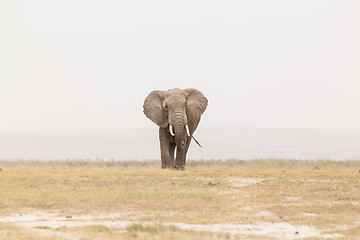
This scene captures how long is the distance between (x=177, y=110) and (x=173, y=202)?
38.9 feet

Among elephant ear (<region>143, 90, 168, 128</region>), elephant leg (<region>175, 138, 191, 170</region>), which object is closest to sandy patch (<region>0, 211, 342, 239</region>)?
elephant leg (<region>175, 138, 191, 170</region>)

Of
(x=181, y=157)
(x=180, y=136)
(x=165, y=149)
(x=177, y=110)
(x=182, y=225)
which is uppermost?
(x=177, y=110)

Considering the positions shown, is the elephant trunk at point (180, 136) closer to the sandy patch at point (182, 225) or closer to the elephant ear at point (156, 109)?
the elephant ear at point (156, 109)

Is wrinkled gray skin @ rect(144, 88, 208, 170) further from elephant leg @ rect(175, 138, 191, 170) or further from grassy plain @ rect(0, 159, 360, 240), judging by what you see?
grassy plain @ rect(0, 159, 360, 240)

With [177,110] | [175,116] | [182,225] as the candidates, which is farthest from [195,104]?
[182,225]

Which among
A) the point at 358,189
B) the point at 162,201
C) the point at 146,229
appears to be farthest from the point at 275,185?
the point at 146,229

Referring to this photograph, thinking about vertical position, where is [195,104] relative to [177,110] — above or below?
above

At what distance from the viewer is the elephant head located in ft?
86.9

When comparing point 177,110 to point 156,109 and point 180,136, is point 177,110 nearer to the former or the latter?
point 180,136

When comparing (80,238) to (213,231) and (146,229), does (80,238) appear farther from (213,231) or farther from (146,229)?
(213,231)

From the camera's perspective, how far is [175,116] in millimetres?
26484

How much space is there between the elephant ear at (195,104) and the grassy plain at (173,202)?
15.6 feet

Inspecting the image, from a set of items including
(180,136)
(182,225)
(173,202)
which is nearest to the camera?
(182,225)

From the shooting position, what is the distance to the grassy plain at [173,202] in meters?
11.4
